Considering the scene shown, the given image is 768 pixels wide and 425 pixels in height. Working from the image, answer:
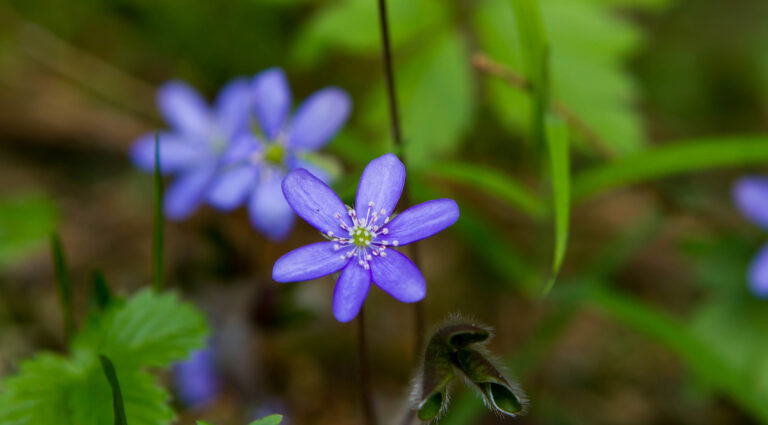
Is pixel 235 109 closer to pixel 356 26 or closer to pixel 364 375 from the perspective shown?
pixel 356 26

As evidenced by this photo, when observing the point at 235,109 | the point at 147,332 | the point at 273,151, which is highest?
the point at 235,109

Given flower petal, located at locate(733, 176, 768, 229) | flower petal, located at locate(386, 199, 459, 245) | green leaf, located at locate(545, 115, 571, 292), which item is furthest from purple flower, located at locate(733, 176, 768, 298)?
flower petal, located at locate(386, 199, 459, 245)

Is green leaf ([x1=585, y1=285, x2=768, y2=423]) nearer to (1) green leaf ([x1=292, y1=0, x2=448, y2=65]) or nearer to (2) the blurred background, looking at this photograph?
(2) the blurred background

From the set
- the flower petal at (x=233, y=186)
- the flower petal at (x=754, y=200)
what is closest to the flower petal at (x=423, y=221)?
the flower petal at (x=233, y=186)

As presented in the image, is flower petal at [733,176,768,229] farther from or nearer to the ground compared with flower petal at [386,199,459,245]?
farther from the ground

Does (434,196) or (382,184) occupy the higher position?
(434,196)

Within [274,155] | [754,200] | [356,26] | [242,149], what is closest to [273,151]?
[274,155]

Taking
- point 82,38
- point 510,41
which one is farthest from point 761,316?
point 82,38
